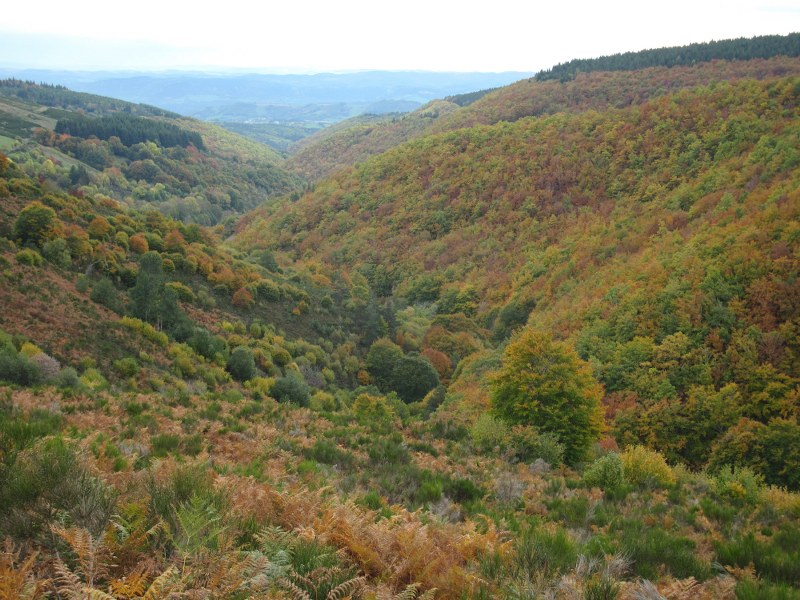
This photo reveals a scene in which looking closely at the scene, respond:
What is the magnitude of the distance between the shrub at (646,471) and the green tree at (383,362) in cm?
2693

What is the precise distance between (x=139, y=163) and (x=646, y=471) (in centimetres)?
13392

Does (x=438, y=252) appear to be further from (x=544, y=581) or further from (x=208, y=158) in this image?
(x=208, y=158)

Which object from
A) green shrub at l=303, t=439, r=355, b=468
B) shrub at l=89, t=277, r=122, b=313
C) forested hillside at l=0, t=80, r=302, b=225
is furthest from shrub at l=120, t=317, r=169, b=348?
forested hillside at l=0, t=80, r=302, b=225

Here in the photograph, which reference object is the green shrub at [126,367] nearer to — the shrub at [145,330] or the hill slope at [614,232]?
the shrub at [145,330]

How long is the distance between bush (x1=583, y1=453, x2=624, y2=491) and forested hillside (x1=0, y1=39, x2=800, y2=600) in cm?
6

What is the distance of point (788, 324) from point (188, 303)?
29.8 metres

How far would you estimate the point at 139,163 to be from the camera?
4742 inches

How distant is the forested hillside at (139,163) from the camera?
98062mm

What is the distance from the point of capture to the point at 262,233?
82438mm

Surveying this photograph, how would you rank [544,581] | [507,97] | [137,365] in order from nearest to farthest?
[544,581], [137,365], [507,97]

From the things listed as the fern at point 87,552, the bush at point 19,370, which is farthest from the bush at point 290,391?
the fern at point 87,552

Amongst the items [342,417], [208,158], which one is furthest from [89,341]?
[208,158]

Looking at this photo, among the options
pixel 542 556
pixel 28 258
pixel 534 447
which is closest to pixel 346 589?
pixel 542 556

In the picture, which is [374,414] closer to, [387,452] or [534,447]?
[534,447]
